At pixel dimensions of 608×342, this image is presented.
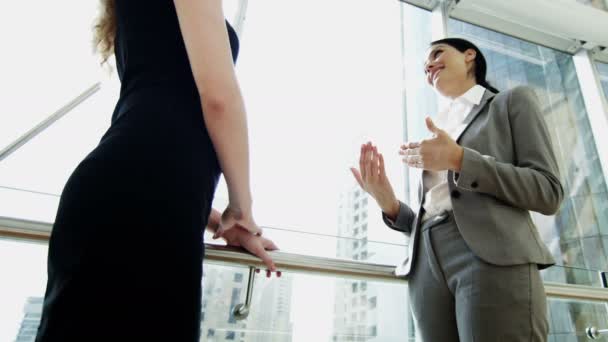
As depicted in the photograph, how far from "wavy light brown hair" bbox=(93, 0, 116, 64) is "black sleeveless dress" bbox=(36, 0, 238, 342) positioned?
322 mm

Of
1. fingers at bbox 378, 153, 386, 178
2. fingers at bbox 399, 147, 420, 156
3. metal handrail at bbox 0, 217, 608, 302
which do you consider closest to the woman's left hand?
fingers at bbox 399, 147, 420, 156

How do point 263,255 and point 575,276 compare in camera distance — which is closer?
point 263,255

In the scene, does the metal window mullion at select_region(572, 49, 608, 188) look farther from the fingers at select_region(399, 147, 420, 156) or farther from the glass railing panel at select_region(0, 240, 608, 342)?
the fingers at select_region(399, 147, 420, 156)

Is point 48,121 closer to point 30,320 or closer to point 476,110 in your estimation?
point 30,320

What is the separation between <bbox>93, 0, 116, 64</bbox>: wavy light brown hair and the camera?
90 cm

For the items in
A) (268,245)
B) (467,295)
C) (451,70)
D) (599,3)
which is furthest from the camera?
(599,3)

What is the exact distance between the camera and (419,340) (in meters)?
1.16

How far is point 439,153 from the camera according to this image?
106cm

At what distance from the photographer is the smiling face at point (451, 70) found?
4.87 ft

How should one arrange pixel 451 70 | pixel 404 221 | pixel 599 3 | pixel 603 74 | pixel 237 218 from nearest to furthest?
pixel 237 218 < pixel 404 221 < pixel 451 70 < pixel 599 3 < pixel 603 74

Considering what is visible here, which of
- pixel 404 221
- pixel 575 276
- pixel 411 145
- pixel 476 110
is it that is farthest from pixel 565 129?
pixel 411 145

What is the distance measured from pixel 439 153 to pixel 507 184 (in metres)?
0.20

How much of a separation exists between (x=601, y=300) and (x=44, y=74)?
9.29 feet

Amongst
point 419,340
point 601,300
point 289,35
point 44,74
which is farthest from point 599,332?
point 44,74
